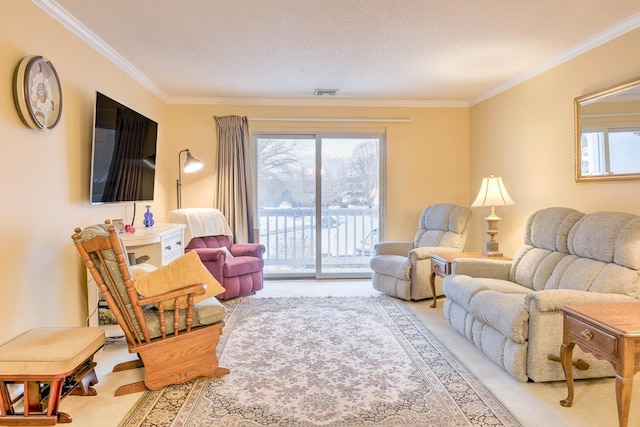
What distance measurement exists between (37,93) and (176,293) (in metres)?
1.50

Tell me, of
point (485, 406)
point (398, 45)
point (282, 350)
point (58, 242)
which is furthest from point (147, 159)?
point (485, 406)

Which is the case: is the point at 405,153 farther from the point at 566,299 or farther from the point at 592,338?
the point at 592,338

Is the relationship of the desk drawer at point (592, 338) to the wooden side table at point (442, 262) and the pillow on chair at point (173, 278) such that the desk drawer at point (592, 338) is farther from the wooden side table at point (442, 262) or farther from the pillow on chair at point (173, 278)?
the pillow on chair at point (173, 278)

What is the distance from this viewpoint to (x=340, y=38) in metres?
3.25

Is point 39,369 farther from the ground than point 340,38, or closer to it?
closer to it

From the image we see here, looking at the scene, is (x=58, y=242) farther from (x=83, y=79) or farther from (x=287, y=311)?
(x=287, y=311)

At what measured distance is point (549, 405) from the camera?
2209mm

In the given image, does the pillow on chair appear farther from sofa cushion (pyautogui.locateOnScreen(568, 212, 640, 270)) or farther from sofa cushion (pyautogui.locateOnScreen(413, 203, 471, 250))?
sofa cushion (pyautogui.locateOnScreen(413, 203, 471, 250))

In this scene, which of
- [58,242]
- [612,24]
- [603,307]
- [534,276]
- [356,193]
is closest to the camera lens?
[603,307]

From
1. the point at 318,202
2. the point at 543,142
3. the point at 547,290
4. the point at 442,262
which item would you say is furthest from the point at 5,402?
the point at 543,142

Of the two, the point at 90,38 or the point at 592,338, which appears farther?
the point at 90,38

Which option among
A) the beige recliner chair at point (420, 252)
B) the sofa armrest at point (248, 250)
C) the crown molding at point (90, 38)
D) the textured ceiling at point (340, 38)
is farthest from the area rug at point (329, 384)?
the crown molding at point (90, 38)

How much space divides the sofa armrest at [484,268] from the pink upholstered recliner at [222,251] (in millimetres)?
2260

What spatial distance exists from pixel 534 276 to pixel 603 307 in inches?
42.0
